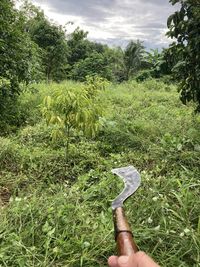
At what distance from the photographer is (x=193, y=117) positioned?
19.4ft

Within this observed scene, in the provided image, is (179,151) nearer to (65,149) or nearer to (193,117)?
(65,149)

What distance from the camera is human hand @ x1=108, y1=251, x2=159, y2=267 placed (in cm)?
81

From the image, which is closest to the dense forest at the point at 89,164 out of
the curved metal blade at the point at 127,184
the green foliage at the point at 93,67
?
the curved metal blade at the point at 127,184

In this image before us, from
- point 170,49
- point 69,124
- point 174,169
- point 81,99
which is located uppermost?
point 170,49

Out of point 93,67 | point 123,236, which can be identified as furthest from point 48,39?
point 123,236

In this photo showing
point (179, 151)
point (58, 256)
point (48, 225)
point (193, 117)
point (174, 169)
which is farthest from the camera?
point (193, 117)

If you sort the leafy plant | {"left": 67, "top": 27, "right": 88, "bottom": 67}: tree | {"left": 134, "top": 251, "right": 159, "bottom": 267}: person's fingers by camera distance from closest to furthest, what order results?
{"left": 134, "top": 251, "right": 159, "bottom": 267}: person's fingers < the leafy plant < {"left": 67, "top": 27, "right": 88, "bottom": 67}: tree

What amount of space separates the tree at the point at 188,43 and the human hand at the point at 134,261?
12.1ft

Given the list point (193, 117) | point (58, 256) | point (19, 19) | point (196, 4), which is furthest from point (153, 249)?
point (19, 19)

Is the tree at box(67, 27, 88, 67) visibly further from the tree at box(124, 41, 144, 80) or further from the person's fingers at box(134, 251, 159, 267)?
the person's fingers at box(134, 251, 159, 267)

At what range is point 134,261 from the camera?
Result: 0.84 m

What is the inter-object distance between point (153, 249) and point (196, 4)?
295 cm

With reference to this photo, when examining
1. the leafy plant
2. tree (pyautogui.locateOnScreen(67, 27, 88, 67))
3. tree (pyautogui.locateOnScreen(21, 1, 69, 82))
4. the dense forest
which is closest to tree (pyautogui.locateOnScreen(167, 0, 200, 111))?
the dense forest

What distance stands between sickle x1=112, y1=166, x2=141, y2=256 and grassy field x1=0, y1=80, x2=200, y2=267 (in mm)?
1179
